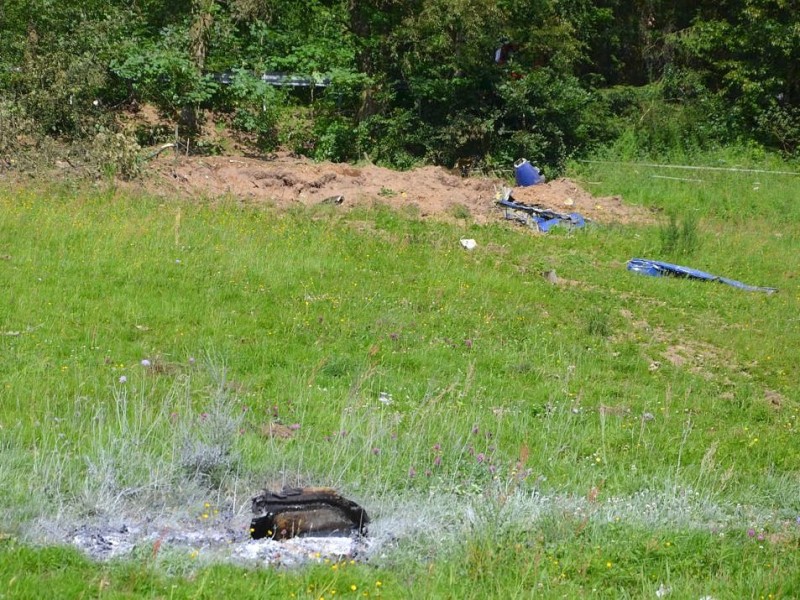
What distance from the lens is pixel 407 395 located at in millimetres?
9070

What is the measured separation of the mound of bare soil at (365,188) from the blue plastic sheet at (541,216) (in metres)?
0.22

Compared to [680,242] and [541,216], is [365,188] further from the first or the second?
[680,242]

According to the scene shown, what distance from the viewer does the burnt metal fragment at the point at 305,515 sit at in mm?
5641

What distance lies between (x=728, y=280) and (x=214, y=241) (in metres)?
7.24

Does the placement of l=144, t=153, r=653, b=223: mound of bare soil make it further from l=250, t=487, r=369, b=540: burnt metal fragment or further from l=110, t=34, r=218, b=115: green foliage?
l=250, t=487, r=369, b=540: burnt metal fragment

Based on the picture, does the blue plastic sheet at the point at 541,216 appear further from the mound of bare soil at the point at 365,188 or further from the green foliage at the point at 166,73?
the green foliage at the point at 166,73

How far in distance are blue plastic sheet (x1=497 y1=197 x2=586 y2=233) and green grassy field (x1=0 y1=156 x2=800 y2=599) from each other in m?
0.38

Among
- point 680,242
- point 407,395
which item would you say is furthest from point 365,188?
point 407,395

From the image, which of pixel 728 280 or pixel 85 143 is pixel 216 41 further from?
pixel 728 280

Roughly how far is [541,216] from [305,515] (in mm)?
12553

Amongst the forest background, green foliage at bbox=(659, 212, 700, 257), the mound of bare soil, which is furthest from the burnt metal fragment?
the forest background

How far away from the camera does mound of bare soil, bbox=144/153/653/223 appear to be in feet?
57.3

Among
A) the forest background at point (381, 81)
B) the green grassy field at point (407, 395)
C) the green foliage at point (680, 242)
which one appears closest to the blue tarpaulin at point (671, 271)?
the green grassy field at point (407, 395)

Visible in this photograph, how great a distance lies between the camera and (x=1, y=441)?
6555mm
